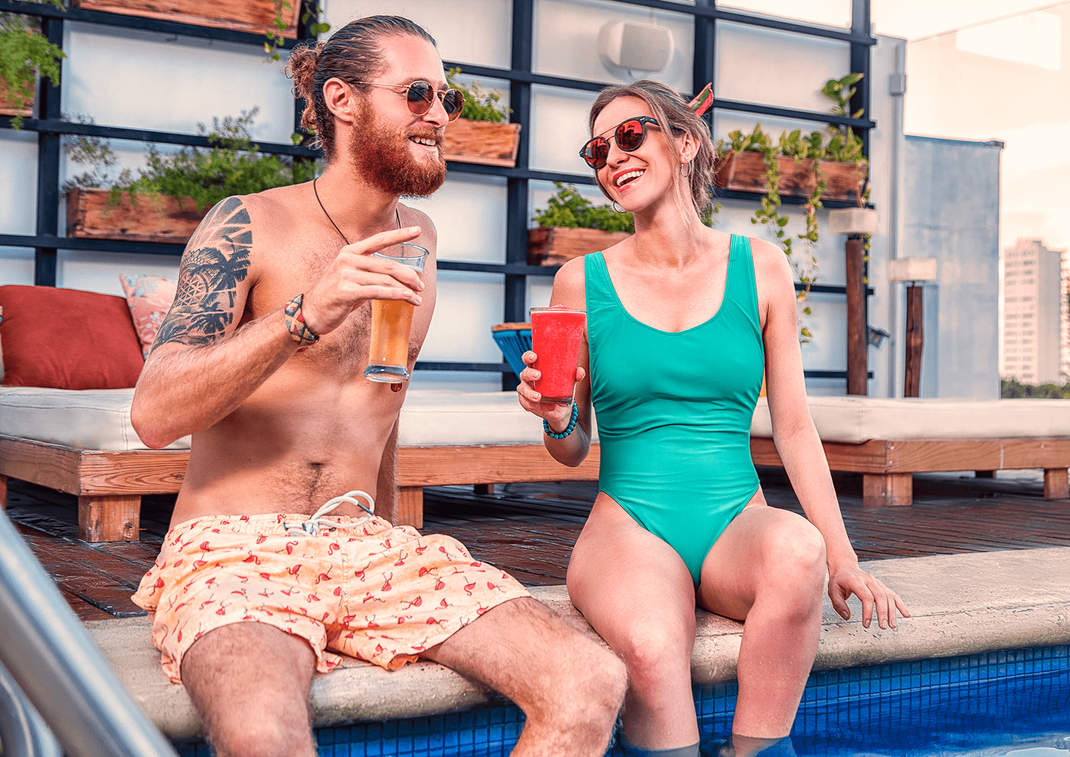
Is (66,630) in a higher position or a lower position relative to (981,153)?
lower

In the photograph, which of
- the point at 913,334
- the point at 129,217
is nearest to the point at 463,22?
the point at 129,217

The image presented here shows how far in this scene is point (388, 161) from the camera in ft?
5.90

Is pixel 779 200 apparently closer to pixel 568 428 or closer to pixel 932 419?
pixel 932 419

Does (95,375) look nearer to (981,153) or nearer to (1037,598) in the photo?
(1037,598)

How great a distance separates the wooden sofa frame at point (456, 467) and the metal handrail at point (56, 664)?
141 cm

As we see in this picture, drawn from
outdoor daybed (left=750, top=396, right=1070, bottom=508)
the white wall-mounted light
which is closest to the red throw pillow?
outdoor daybed (left=750, top=396, right=1070, bottom=508)

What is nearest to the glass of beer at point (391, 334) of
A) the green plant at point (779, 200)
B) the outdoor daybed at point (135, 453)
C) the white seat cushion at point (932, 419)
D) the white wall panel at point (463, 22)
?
the outdoor daybed at point (135, 453)

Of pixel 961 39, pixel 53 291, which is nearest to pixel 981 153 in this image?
pixel 961 39

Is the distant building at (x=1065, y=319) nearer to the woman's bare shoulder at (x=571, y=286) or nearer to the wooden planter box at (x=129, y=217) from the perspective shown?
the wooden planter box at (x=129, y=217)

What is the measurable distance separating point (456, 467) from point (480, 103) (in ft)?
12.6

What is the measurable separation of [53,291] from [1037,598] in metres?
4.39

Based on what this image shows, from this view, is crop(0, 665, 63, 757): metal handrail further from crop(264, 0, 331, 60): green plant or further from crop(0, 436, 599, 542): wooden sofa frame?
crop(264, 0, 331, 60): green plant

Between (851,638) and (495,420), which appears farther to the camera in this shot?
(495,420)

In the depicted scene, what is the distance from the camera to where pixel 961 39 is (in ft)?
33.7
